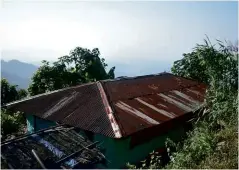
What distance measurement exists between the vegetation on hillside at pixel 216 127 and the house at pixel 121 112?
121 cm

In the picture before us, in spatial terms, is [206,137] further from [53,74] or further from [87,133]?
[53,74]

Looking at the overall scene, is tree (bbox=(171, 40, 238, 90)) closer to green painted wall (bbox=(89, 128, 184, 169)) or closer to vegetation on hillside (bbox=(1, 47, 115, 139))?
green painted wall (bbox=(89, 128, 184, 169))

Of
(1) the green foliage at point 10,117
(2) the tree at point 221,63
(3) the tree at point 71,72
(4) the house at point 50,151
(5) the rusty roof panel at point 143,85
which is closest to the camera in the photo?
(4) the house at point 50,151

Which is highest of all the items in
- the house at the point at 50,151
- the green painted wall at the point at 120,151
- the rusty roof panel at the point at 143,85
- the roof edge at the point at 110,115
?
the rusty roof panel at the point at 143,85

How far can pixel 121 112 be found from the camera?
11.0 meters

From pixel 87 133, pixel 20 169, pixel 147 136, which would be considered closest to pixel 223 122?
pixel 147 136

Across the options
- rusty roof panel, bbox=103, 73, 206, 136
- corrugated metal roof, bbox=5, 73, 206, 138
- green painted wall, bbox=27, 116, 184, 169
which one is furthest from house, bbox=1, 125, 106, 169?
rusty roof panel, bbox=103, 73, 206, 136

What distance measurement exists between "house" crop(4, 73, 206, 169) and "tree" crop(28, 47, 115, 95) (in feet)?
28.0

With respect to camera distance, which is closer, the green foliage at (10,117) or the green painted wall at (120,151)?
the green painted wall at (120,151)

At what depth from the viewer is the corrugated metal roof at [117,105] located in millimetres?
10334

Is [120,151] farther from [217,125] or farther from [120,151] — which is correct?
[217,125]

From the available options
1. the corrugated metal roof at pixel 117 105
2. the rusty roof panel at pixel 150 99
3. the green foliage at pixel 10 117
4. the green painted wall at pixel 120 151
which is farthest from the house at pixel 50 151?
the green foliage at pixel 10 117

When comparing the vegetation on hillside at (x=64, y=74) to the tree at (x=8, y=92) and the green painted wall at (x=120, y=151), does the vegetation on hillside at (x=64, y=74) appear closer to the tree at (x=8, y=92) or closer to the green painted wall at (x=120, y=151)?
the tree at (x=8, y=92)

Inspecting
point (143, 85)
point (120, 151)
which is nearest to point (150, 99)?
point (143, 85)
